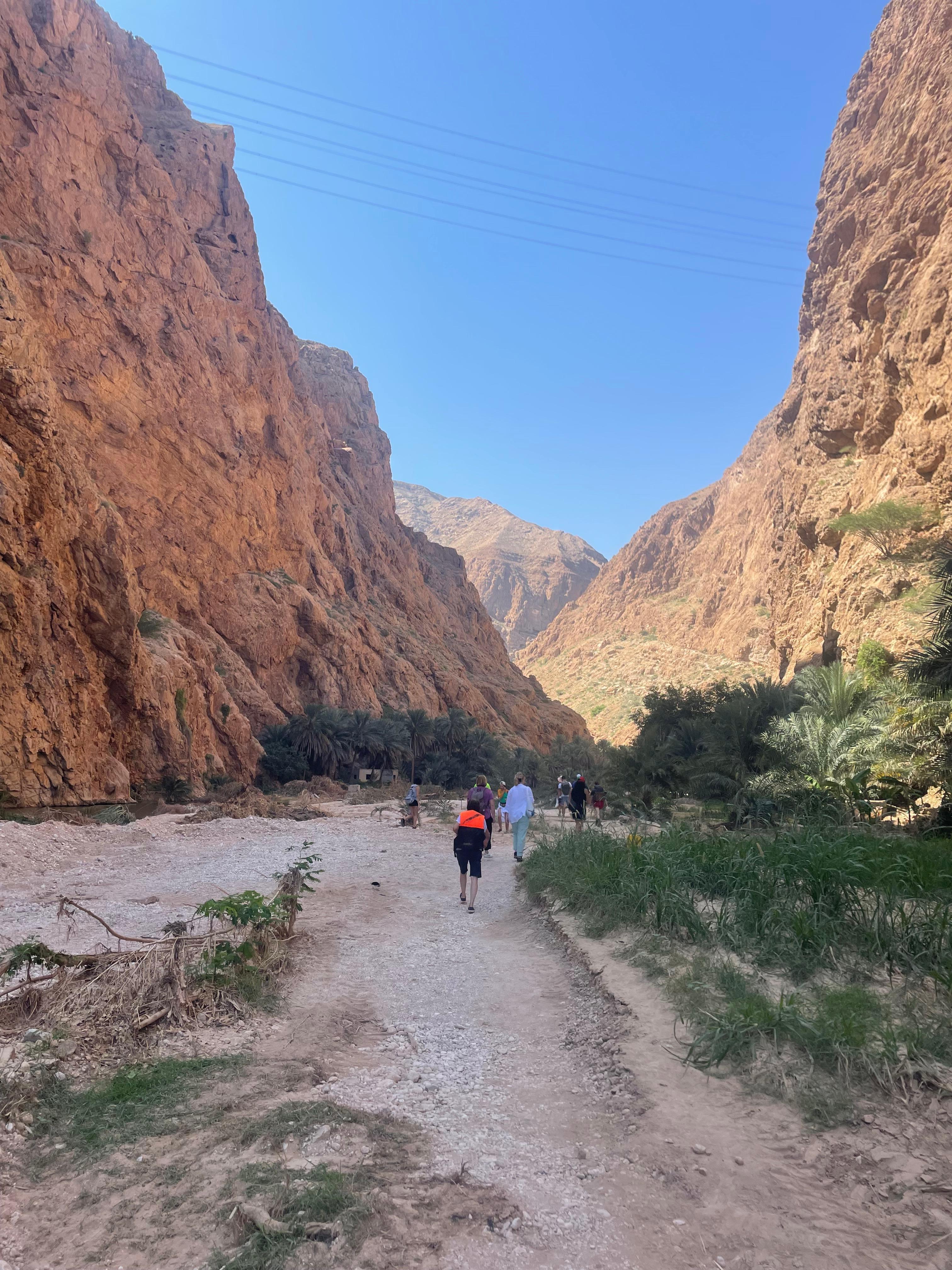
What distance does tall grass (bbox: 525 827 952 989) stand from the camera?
4.82 metres

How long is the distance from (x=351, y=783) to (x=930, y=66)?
43.9 meters

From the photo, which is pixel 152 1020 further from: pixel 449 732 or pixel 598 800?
pixel 449 732

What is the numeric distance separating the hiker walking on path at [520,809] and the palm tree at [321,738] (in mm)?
26389

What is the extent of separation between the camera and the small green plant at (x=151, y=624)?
33.4m

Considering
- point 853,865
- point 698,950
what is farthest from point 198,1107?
point 853,865

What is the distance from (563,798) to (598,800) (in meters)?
2.41

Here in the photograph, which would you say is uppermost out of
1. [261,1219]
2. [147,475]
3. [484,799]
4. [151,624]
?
[147,475]

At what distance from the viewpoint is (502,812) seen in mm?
20672

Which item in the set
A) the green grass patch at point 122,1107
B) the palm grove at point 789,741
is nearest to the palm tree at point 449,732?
the palm grove at point 789,741

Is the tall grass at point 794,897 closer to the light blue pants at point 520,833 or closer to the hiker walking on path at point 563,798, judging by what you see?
the light blue pants at point 520,833

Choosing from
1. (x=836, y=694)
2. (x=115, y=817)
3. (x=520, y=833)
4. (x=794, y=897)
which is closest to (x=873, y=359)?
(x=836, y=694)

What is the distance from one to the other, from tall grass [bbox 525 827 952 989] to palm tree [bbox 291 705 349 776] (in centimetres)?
3154

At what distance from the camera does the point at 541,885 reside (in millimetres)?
9211

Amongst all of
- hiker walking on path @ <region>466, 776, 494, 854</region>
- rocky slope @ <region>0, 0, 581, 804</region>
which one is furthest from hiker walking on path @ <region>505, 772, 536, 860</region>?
rocky slope @ <region>0, 0, 581, 804</region>
